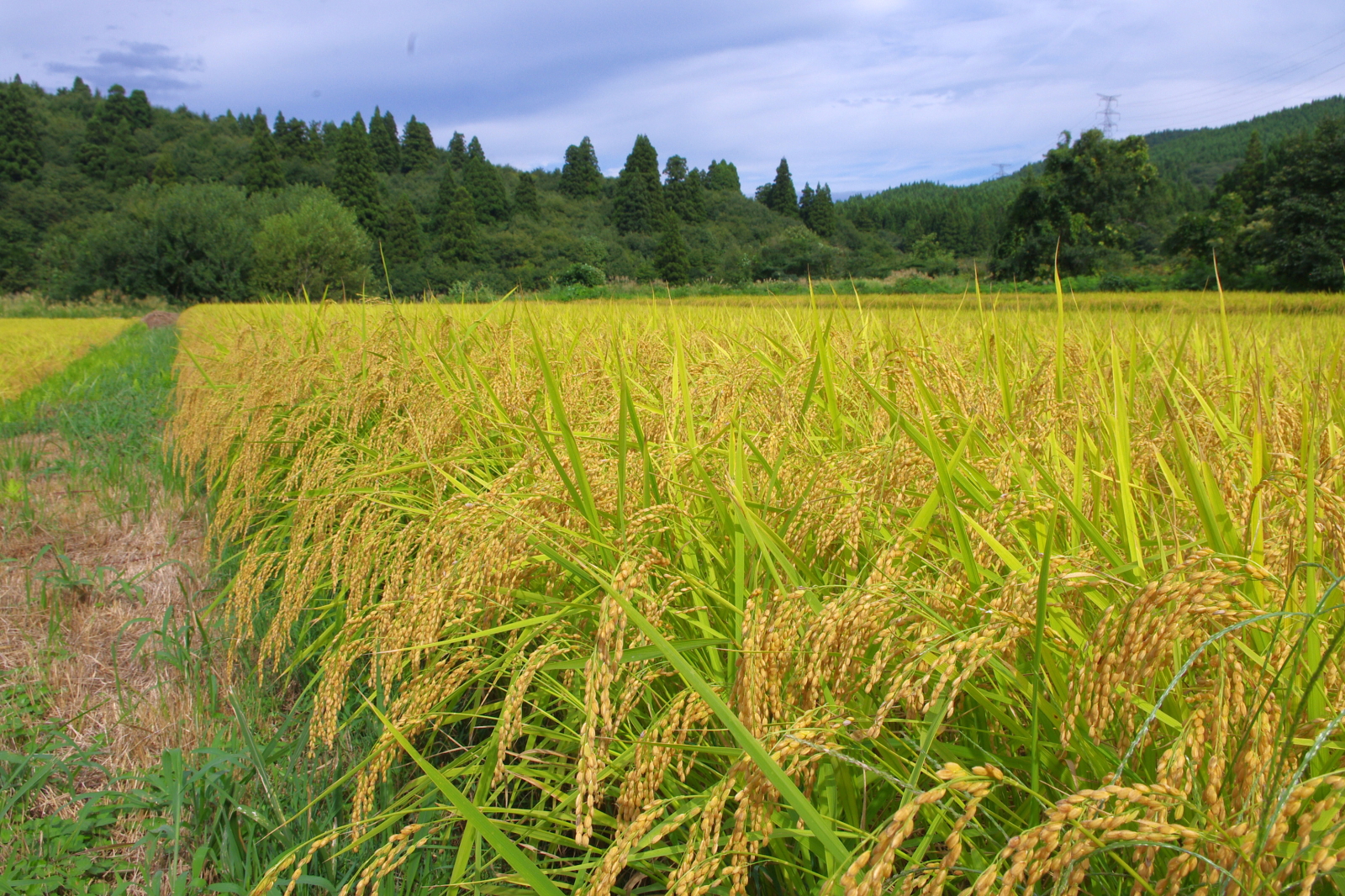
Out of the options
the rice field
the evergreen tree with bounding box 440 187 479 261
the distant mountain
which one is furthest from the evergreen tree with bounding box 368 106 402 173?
the distant mountain

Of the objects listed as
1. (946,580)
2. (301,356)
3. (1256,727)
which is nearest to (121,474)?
(301,356)

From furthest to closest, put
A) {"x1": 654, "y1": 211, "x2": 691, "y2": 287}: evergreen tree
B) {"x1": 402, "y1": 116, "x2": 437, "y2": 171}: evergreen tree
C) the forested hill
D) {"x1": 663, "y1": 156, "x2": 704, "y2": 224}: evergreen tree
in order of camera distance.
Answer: {"x1": 402, "y1": 116, "x2": 437, "y2": 171}: evergreen tree
the forested hill
{"x1": 663, "y1": 156, "x2": 704, "y2": 224}: evergreen tree
{"x1": 654, "y1": 211, "x2": 691, "y2": 287}: evergreen tree

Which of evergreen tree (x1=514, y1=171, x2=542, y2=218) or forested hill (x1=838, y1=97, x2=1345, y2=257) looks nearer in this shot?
evergreen tree (x1=514, y1=171, x2=542, y2=218)

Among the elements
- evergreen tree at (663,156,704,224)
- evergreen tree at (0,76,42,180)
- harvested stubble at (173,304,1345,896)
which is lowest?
harvested stubble at (173,304,1345,896)

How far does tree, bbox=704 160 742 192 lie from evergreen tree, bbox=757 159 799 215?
4.75m

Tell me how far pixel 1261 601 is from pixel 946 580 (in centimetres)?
40

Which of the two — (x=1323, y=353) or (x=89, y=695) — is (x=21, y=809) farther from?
(x=1323, y=353)

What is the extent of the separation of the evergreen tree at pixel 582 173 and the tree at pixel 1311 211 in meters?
63.9

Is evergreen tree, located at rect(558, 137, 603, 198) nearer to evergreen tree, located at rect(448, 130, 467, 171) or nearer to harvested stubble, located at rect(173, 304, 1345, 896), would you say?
evergreen tree, located at rect(448, 130, 467, 171)

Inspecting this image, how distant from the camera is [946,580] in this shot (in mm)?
1112

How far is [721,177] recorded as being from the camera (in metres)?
87.3

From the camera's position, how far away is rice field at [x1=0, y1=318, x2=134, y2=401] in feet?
30.7

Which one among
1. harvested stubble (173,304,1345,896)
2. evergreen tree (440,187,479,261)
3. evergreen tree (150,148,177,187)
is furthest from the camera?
evergreen tree (150,148,177,187)

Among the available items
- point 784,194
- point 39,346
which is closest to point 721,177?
point 784,194
